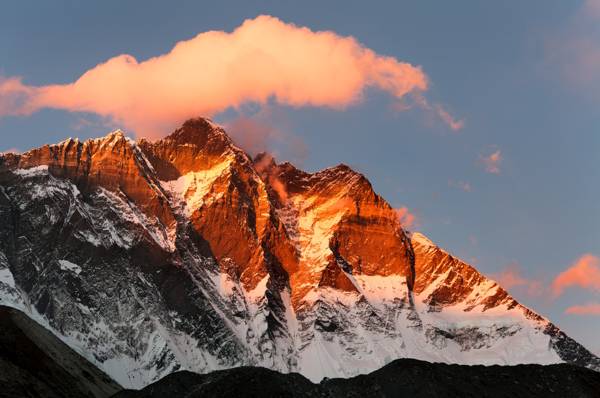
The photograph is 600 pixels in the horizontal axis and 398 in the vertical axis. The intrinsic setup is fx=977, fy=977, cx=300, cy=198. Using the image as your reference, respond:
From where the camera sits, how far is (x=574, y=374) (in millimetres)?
166875

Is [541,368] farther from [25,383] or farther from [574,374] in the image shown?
[25,383]

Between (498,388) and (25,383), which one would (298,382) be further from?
(25,383)

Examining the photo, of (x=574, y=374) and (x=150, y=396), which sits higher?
(x=574, y=374)

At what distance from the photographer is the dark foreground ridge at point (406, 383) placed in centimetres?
15688

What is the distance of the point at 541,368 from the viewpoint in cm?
17075

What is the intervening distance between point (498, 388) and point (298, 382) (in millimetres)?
33874

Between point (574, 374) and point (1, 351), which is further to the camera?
point (1, 351)

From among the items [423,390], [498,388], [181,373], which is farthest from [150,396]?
[498,388]

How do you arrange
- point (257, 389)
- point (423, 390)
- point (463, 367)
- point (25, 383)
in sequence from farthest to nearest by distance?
point (25, 383) → point (463, 367) → point (423, 390) → point (257, 389)

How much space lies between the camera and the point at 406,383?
167 m

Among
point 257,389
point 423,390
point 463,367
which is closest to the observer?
point 257,389

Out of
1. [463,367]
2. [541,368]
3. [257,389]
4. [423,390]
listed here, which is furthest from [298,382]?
[541,368]

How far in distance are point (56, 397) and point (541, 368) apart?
9634 centimetres

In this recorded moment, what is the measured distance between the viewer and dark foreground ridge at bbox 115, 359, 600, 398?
→ 15688 centimetres
